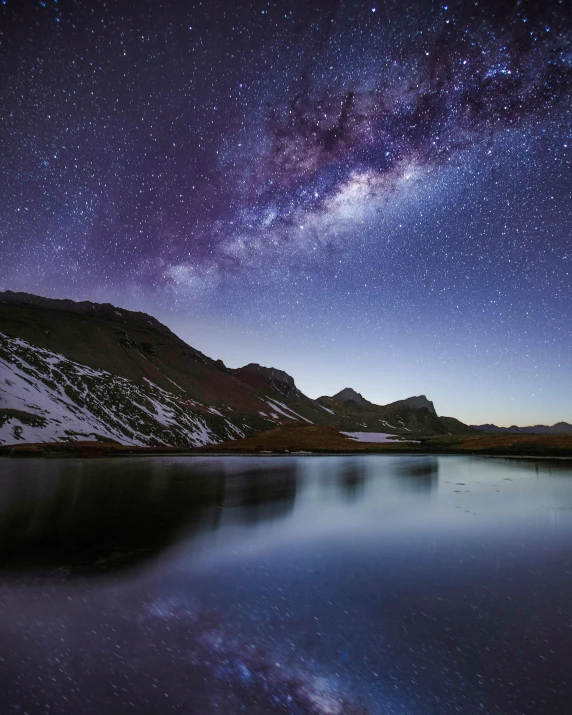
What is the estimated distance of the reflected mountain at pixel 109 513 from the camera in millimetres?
11320

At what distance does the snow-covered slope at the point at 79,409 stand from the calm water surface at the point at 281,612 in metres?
60.4

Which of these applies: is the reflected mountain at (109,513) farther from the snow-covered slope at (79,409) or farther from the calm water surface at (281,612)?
the snow-covered slope at (79,409)

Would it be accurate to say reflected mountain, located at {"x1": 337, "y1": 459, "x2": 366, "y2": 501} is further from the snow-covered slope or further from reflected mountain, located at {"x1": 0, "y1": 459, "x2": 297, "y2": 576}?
the snow-covered slope

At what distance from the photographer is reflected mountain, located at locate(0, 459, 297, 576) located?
11.3 meters

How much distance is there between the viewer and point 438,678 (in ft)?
19.4

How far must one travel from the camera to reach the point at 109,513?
17188 mm

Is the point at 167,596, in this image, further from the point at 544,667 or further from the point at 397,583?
the point at 544,667

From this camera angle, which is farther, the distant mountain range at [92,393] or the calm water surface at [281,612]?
the distant mountain range at [92,393]

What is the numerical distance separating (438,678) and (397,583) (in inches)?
159

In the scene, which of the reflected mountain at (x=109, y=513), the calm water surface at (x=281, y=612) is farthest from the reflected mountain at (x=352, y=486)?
the calm water surface at (x=281, y=612)

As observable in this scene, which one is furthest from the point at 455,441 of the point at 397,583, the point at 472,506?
the point at 397,583

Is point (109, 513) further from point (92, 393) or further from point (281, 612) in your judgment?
point (92, 393)

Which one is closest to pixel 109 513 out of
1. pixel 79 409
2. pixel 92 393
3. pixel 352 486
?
pixel 352 486

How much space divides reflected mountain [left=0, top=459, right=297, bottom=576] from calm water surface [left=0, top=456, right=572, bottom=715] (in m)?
0.14
